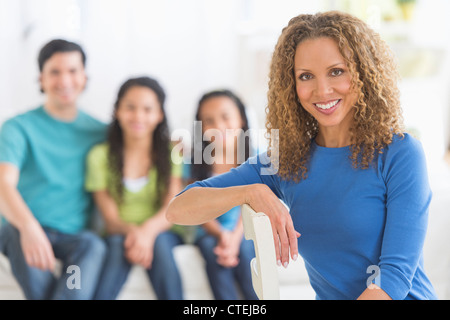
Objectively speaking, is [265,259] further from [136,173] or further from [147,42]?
[147,42]

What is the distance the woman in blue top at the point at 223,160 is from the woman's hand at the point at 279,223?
80 centimetres

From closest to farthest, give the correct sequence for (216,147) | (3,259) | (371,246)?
(371,246), (3,259), (216,147)

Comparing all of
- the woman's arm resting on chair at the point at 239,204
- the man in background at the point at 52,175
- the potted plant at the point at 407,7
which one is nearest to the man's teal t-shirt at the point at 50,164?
the man in background at the point at 52,175

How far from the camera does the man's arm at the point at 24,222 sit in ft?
5.12

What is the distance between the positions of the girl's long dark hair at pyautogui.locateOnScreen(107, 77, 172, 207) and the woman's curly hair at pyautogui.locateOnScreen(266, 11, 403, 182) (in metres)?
0.82

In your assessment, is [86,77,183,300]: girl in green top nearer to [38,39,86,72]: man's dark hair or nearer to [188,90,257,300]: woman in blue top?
[188,90,257,300]: woman in blue top

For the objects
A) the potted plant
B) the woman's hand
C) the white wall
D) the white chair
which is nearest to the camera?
the white chair

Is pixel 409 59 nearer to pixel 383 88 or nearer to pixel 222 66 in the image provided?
pixel 222 66

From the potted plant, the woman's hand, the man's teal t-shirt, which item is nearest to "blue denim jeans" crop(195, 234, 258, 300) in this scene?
the man's teal t-shirt

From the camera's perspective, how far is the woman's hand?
2.56 ft

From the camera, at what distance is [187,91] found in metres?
2.60

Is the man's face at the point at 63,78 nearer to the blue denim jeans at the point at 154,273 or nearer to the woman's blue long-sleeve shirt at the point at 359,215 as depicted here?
the blue denim jeans at the point at 154,273

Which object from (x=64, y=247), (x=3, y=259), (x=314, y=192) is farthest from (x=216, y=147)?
(x=314, y=192)

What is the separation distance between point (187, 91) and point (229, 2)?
1.51ft
